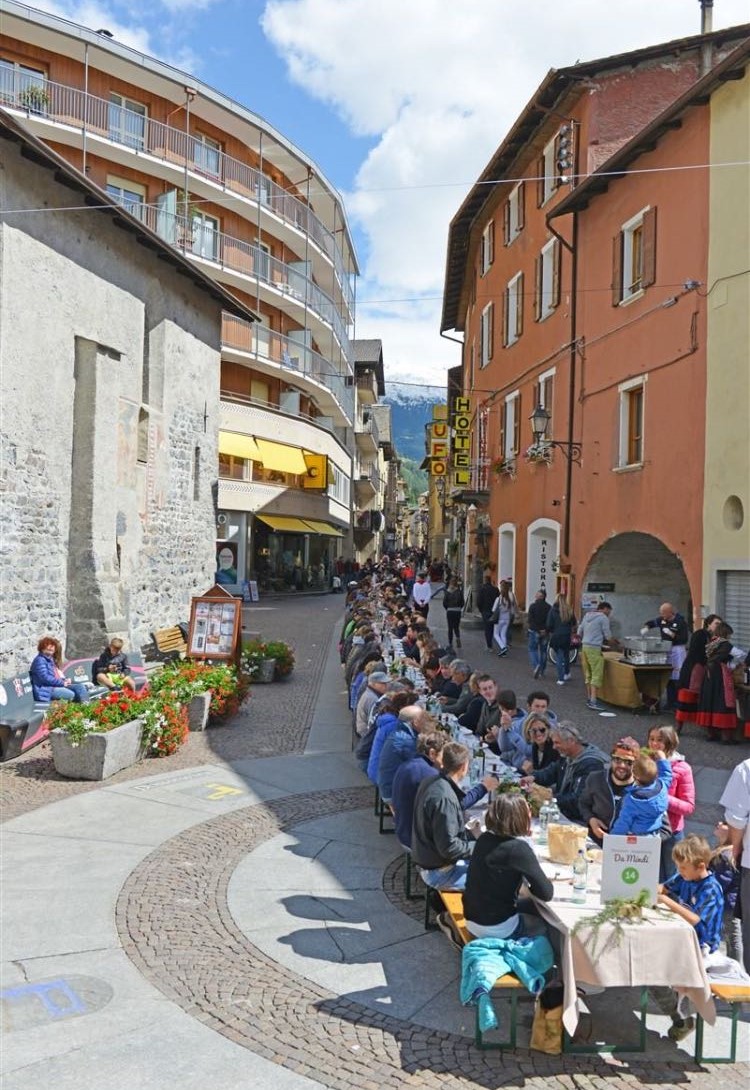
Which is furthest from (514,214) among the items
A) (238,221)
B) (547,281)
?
(238,221)

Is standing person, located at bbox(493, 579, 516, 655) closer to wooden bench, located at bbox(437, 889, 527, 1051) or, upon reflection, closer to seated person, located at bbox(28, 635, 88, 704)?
seated person, located at bbox(28, 635, 88, 704)

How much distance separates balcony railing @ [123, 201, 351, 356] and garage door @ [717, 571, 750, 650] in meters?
21.1

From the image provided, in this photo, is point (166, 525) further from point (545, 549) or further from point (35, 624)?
point (545, 549)

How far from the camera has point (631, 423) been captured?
16.3 meters

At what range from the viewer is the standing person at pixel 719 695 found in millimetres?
11344

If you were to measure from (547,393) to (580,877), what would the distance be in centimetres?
1681

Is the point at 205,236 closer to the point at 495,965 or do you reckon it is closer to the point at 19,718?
the point at 19,718

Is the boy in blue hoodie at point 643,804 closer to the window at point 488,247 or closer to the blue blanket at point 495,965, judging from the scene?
the blue blanket at point 495,965

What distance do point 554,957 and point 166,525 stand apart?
16.2 m

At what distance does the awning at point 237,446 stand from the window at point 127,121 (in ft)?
33.6

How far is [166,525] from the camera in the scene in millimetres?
19500

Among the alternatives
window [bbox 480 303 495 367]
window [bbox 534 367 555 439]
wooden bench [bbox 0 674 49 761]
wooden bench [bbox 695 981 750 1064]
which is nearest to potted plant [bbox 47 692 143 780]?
wooden bench [bbox 0 674 49 761]

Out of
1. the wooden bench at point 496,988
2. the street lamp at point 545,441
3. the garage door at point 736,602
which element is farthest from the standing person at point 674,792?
the street lamp at point 545,441

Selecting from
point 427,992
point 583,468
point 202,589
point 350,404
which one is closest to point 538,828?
point 427,992
